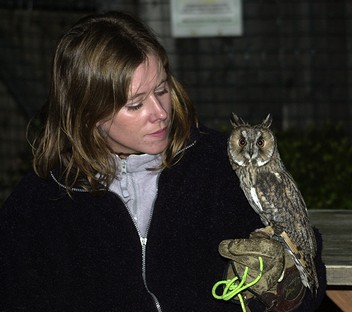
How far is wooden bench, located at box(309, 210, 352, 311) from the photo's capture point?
354cm

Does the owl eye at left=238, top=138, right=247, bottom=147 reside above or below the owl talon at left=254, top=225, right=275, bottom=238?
above

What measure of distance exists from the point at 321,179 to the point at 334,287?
2.21 meters

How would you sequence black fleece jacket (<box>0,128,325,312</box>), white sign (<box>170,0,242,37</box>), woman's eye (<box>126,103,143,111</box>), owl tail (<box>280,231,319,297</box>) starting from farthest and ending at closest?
white sign (<box>170,0,242,37</box>) < black fleece jacket (<box>0,128,325,312</box>) < woman's eye (<box>126,103,143,111</box>) < owl tail (<box>280,231,319,297</box>)

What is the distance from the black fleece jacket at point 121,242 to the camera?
142 inches

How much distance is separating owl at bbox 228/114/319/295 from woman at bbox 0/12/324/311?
0.17 m

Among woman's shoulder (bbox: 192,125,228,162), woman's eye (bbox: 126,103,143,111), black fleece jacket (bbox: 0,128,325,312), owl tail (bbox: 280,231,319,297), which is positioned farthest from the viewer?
woman's shoulder (bbox: 192,125,228,162)

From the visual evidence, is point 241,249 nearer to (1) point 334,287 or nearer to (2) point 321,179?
(1) point 334,287

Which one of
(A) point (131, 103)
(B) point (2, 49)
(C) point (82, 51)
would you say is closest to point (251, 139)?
(A) point (131, 103)

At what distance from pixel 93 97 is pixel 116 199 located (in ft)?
1.25

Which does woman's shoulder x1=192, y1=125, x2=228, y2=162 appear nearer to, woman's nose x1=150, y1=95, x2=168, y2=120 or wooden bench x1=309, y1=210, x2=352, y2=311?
woman's nose x1=150, y1=95, x2=168, y2=120

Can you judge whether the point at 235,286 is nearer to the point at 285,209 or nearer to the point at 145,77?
the point at 285,209

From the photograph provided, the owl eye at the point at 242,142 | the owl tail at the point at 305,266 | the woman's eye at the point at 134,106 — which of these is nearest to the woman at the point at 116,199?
the woman's eye at the point at 134,106

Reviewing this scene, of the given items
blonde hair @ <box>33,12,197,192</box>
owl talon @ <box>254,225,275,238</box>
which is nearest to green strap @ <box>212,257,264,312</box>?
owl talon @ <box>254,225,275,238</box>

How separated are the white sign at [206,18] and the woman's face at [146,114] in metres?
3.47
